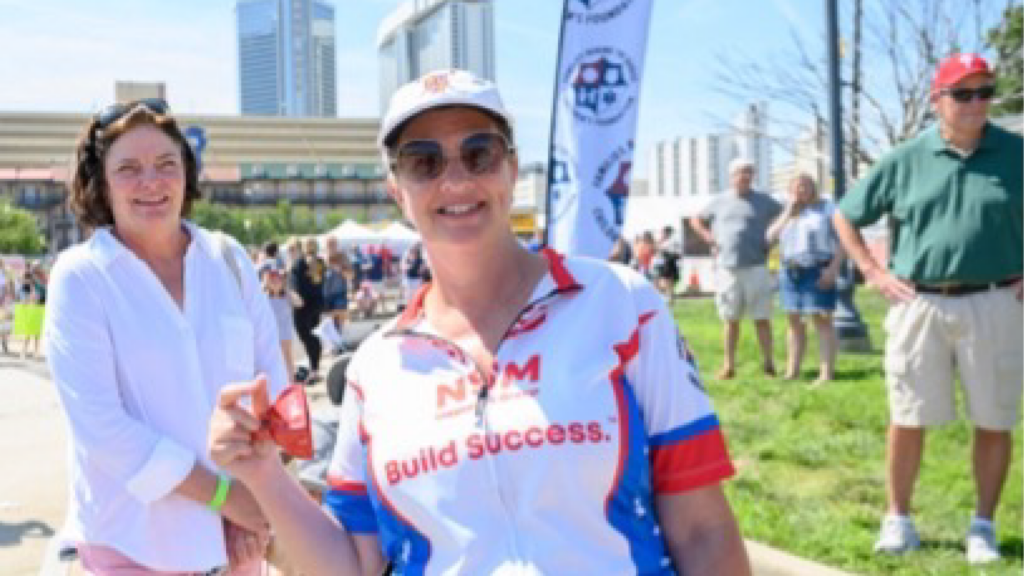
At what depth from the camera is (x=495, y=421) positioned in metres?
1.79

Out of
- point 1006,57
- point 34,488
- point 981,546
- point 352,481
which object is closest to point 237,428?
point 352,481

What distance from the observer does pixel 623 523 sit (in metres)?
1.77

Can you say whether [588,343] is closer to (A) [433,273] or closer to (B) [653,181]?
(A) [433,273]

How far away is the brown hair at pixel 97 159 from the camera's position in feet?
8.30

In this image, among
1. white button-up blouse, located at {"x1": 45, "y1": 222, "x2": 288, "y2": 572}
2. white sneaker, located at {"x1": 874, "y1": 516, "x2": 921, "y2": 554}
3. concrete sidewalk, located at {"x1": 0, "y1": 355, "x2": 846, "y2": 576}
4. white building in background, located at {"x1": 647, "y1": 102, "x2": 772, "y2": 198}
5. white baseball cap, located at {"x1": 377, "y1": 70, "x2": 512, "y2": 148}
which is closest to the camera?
white baseball cap, located at {"x1": 377, "y1": 70, "x2": 512, "y2": 148}

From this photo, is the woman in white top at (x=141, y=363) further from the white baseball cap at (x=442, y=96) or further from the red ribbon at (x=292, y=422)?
the white baseball cap at (x=442, y=96)

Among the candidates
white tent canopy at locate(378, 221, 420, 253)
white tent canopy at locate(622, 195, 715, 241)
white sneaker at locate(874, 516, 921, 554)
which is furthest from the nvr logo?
white tent canopy at locate(622, 195, 715, 241)

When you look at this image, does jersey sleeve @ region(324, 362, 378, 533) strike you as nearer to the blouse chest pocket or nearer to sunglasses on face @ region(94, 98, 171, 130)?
the blouse chest pocket

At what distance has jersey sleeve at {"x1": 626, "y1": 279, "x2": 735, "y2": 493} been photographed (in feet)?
5.93

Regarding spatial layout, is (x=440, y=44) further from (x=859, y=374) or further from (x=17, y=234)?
(x=17, y=234)

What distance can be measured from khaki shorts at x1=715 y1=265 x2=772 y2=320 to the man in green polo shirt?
4.90 m

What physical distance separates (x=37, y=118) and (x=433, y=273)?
520ft

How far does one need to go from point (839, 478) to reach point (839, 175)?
644 cm

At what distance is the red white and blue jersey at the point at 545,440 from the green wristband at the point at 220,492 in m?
0.61
